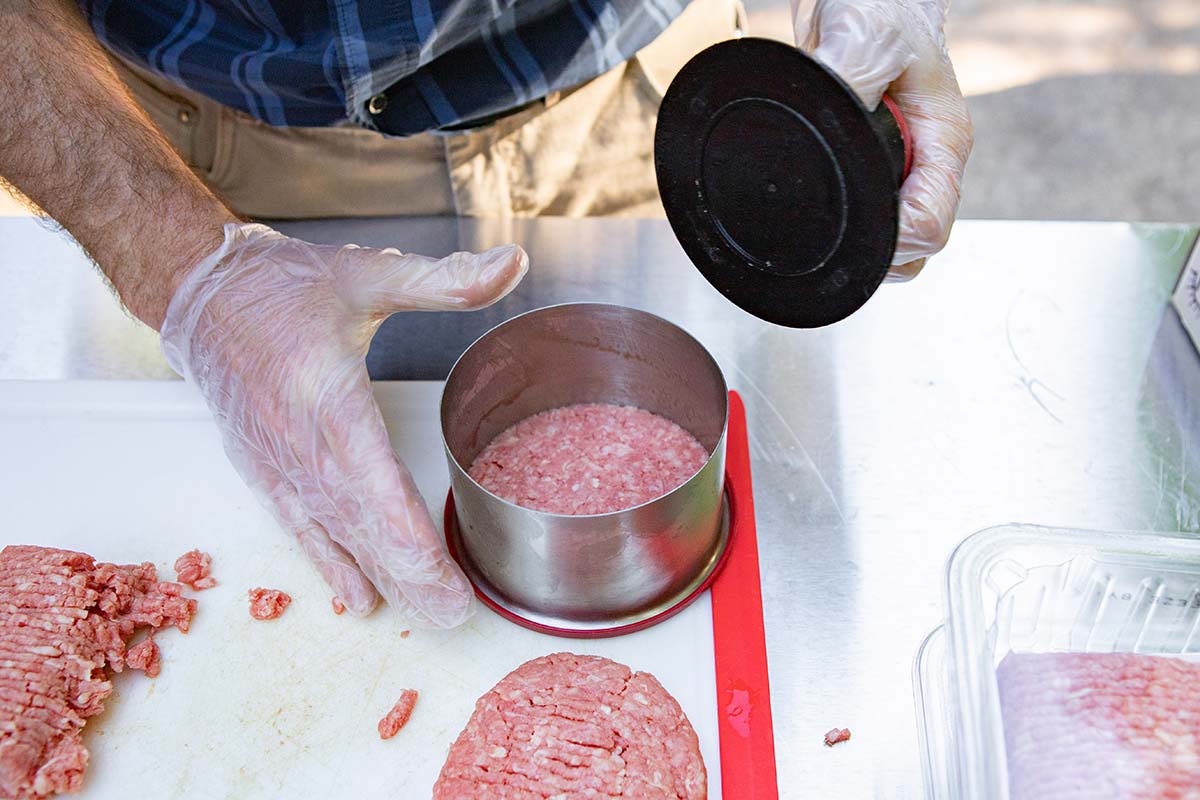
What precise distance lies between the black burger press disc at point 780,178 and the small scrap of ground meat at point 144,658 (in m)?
0.84

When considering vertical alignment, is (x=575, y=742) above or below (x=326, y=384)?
below

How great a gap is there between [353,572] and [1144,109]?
373 centimetres

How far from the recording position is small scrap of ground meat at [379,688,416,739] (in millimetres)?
1202

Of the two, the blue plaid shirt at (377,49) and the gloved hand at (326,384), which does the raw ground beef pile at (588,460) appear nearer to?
the gloved hand at (326,384)

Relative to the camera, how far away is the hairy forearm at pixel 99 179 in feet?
4.51

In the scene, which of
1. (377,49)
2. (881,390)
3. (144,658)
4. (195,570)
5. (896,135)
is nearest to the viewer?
(896,135)

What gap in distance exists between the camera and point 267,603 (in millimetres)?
1323

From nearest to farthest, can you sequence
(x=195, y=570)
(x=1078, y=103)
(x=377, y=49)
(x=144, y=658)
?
(x=144, y=658)
(x=195, y=570)
(x=377, y=49)
(x=1078, y=103)

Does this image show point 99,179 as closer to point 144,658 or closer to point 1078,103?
point 144,658

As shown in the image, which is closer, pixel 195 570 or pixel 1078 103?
pixel 195 570

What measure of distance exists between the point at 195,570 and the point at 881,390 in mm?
1057

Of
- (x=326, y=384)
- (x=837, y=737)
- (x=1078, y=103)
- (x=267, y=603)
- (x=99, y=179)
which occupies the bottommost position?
(x=1078, y=103)

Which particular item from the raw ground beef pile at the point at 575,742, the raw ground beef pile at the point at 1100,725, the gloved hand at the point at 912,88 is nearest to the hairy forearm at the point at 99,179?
the raw ground beef pile at the point at 575,742

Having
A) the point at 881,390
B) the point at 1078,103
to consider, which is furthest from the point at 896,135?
the point at 1078,103
